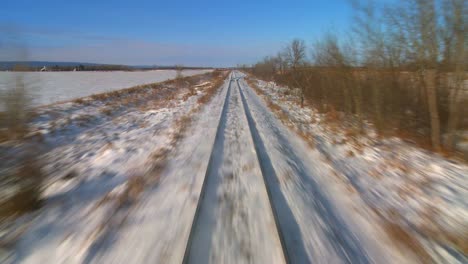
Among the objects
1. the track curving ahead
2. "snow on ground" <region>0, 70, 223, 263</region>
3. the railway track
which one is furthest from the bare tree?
"snow on ground" <region>0, 70, 223, 263</region>

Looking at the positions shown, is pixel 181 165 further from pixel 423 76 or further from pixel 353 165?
pixel 423 76

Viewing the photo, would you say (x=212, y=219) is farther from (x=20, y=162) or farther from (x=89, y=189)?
(x=20, y=162)

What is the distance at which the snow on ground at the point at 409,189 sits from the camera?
121 inches

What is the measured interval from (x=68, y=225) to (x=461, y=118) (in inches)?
351

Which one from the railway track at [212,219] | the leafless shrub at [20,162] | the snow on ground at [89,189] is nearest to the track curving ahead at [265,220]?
the railway track at [212,219]

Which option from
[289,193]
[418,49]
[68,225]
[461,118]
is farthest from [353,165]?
[68,225]

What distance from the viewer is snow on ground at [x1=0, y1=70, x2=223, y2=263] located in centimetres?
296

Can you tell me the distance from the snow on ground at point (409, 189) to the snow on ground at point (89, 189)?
3.36m

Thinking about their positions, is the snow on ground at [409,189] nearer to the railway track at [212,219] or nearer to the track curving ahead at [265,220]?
the track curving ahead at [265,220]

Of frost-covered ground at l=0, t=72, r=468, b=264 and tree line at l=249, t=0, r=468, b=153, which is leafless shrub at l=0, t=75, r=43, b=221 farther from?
tree line at l=249, t=0, r=468, b=153

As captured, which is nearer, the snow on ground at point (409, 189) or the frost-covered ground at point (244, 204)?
the frost-covered ground at point (244, 204)

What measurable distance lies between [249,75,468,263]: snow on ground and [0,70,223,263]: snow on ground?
336cm

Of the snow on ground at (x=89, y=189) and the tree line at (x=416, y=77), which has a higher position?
the tree line at (x=416, y=77)

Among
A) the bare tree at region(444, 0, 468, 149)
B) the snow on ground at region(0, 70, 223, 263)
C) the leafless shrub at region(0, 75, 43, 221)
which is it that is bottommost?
the snow on ground at region(0, 70, 223, 263)
